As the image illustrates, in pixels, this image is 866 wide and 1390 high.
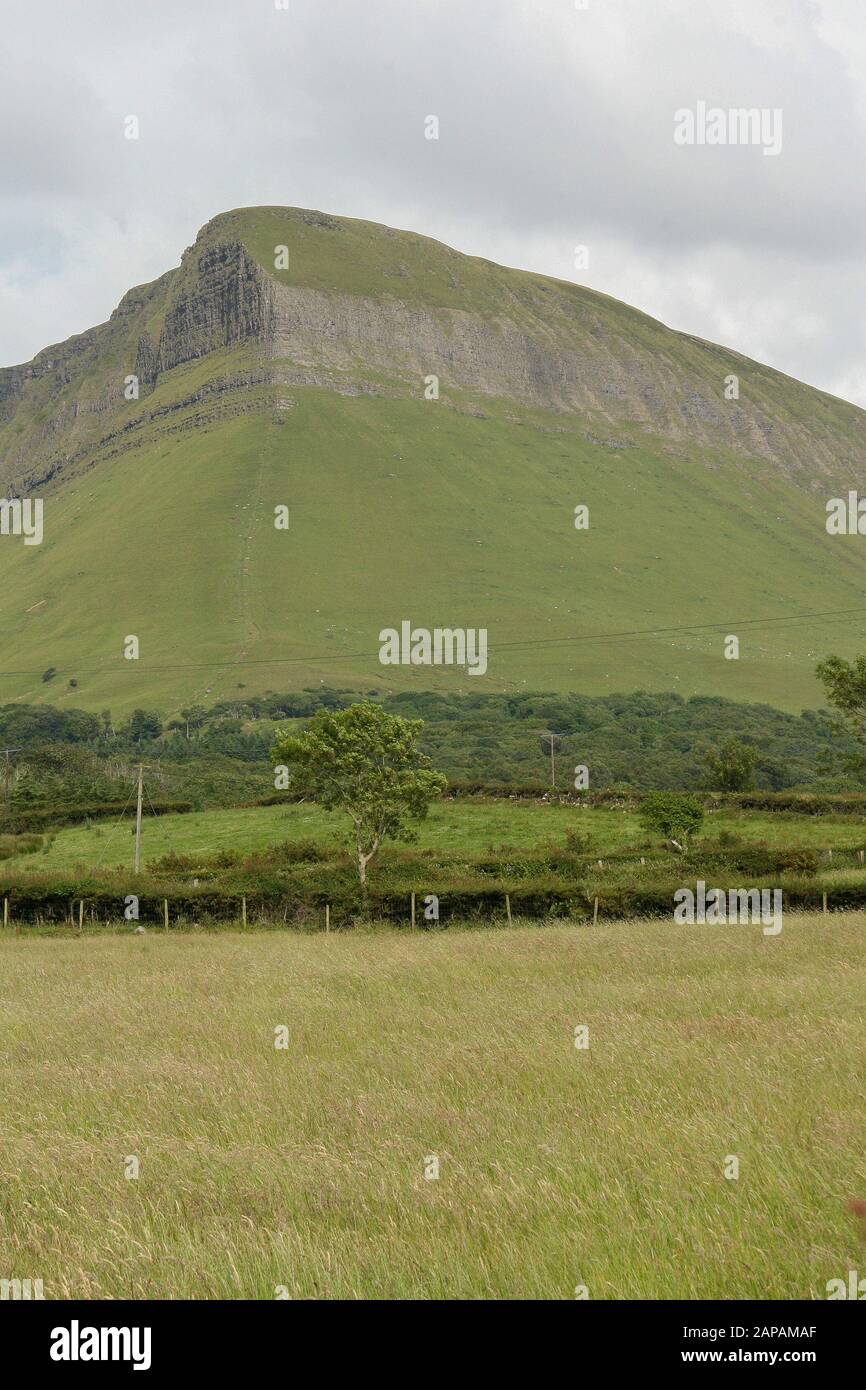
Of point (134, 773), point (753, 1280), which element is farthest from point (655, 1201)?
point (134, 773)

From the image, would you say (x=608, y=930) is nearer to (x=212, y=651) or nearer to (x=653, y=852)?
(x=653, y=852)

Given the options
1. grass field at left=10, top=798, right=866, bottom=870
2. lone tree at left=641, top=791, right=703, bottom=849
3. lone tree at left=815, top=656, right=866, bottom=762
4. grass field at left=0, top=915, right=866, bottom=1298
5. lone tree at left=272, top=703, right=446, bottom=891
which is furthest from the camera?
grass field at left=10, top=798, right=866, bottom=870

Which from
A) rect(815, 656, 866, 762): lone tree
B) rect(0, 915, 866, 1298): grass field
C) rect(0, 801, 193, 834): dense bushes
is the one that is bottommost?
rect(0, 915, 866, 1298): grass field

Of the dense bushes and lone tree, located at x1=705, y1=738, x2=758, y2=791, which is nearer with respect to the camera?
the dense bushes

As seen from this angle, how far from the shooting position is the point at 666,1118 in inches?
380

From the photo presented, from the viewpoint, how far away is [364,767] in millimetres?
49062

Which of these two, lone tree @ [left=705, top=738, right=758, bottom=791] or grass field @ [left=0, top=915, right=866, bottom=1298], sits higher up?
lone tree @ [left=705, top=738, right=758, bottom=791]

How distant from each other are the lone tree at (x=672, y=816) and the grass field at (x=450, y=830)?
1267 millimetres

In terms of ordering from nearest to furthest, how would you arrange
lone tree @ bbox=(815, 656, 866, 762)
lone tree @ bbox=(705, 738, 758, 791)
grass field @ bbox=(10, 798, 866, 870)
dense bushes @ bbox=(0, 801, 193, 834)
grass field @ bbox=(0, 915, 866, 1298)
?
1. grass field @ bbox=(0, 915, 866, 1298)
2. lone tree @ bbox=(815, 656, 866, 762)
3. grass field @ bbox=(10, 798, 866, 870)
4. dense bushes @ bbox=(0, 801, 193, 834)
5. lone tree @ bbox=(705, 738, 758, 791)

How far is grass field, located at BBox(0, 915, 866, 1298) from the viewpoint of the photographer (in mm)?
6867

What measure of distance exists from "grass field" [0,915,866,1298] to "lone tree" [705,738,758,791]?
75573mm

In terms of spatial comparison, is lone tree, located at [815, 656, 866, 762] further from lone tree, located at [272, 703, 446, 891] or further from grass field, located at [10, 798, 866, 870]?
lone tree, located at [272, 703, 446, 891]

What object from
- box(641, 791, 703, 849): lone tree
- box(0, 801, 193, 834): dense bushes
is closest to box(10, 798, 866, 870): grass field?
box(641, 791, 703, 849): lone tree

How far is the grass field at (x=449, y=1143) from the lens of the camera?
22.5 feet
